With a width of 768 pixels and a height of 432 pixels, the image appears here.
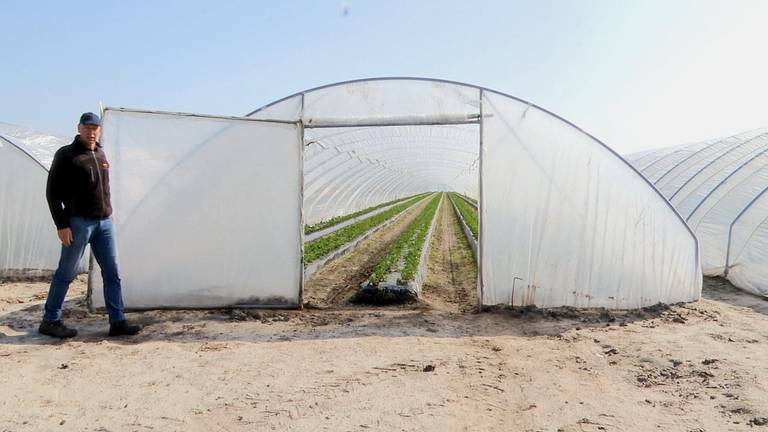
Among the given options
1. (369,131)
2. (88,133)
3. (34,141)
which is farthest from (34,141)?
(369,131)

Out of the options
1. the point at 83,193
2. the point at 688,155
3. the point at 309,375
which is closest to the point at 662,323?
the point at 309,375

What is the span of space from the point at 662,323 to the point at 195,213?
5.84 meters

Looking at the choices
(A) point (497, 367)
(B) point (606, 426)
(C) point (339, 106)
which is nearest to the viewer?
(B) point (606, 426)

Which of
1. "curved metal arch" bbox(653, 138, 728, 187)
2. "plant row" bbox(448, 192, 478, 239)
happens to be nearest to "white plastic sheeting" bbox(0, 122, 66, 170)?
"plant row" bbox(448, 192, 478, 239)

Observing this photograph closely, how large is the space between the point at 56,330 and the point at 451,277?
666 centimetres

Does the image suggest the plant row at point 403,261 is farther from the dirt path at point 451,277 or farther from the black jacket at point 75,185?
the black jacket at point 75,185

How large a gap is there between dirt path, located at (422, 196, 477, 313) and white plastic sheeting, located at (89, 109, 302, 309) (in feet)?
7.76

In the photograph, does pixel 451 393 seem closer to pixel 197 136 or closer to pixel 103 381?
pixel 103 381

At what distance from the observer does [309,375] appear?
383 centimetres

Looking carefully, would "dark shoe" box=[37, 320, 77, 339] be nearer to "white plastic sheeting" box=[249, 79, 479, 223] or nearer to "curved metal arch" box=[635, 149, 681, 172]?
"white plastic sheeting" box=[249, 79, 479, 223]

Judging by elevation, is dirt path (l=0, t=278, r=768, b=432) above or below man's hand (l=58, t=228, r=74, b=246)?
below

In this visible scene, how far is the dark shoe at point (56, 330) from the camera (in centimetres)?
452

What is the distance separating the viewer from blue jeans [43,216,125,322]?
4.32m

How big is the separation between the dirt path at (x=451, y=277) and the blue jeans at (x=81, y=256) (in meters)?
3.99
